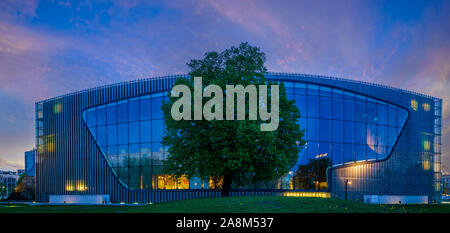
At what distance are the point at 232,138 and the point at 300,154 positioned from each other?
752 inches

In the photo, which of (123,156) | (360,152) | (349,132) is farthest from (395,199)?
(123,156)

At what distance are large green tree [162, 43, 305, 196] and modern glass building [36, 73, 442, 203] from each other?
13.6 metres

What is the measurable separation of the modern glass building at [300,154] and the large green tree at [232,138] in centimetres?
1363

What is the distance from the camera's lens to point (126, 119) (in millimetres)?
48031

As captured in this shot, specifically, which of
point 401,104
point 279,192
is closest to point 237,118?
point 279,192

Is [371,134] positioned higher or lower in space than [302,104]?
lower

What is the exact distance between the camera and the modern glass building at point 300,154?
46312mm

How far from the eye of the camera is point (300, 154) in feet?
148

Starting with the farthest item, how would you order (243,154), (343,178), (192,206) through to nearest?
1. (343,178)
2. (243,154)
3. (192,206)

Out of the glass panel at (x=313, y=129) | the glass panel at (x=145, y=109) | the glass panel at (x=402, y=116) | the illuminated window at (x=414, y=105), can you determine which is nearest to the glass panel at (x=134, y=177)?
the glass panel at (x=145, y=109)

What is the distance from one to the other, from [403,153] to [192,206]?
39606 millimetres

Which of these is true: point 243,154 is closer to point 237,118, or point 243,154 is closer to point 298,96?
point 237,118

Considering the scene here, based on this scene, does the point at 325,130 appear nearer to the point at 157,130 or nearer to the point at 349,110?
the point at 349,110
